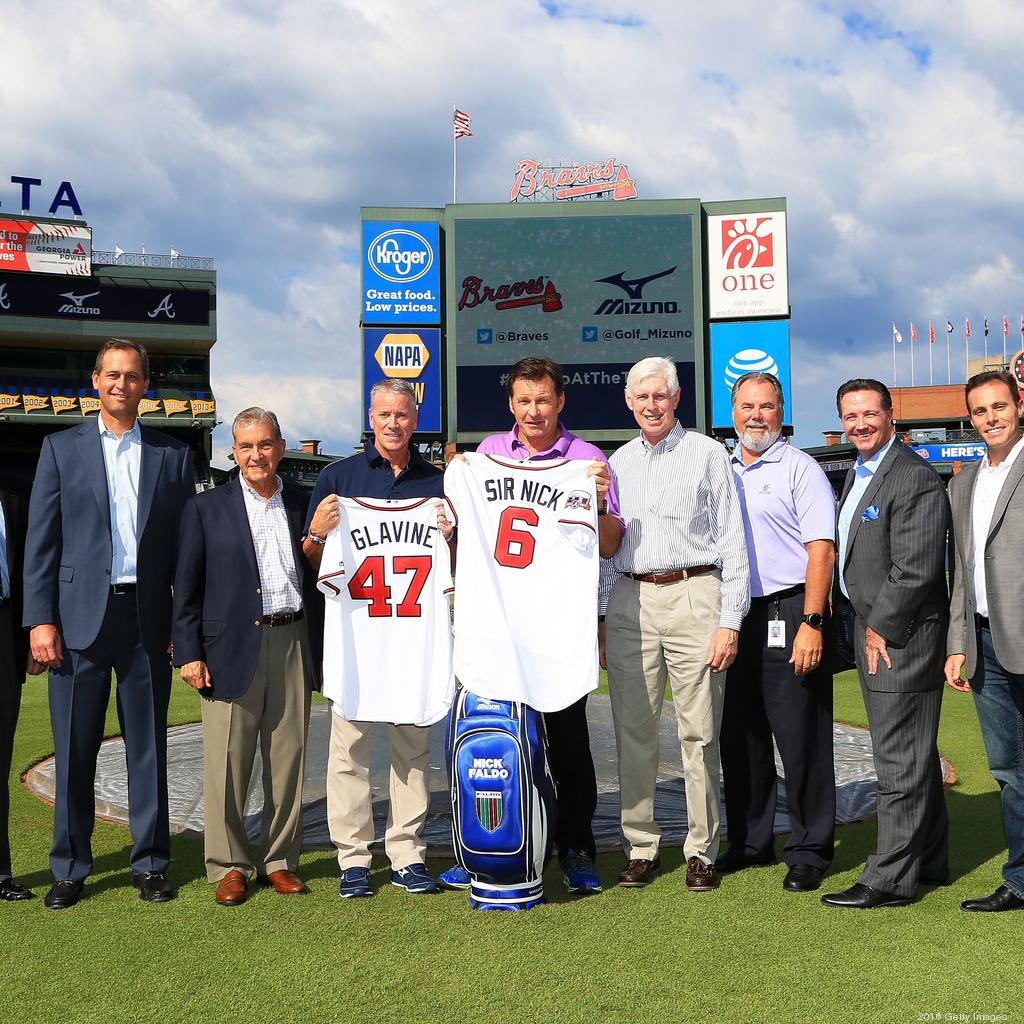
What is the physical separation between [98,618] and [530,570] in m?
2.03

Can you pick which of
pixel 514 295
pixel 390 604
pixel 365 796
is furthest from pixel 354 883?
pixel 514 295

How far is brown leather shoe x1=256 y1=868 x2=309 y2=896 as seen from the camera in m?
4.52

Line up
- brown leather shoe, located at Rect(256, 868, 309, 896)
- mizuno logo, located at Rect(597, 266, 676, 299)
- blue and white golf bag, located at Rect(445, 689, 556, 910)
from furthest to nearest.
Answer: mizuno logo, located at Rect(597, 266, 676, 299)
brown leather shoe, located at Rect(256, 868, 309, 896)
blue and white golf bag, located at Rect(445, 689, 556, 910)

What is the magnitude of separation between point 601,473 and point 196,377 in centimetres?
5625

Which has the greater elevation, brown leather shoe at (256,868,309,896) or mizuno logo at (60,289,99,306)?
mizuno logo at (60,289,99,306)

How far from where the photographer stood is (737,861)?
192 inches

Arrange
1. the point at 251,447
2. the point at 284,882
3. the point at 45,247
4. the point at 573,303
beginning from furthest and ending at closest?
the point at 45,247 → the point at 573,303 → the point at 251,447 → the point at 284,882

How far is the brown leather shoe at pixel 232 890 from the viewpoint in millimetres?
4375

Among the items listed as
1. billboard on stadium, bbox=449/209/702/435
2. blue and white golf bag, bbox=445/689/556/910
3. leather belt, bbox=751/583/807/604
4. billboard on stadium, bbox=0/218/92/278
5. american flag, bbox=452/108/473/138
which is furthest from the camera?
billboard on stadium, bbox=0/218/92/278

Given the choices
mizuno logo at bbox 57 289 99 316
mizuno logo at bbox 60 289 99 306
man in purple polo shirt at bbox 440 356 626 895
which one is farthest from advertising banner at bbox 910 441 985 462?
man in purple polo shirt at bbox 440 356 626 895

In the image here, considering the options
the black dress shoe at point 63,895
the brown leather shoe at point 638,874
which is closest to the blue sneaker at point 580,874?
the brown leather shoe at point 638,874

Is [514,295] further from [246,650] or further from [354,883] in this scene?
[354,883]

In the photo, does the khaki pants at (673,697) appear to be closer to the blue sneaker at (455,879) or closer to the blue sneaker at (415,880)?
the blue sneaker at (455,879)

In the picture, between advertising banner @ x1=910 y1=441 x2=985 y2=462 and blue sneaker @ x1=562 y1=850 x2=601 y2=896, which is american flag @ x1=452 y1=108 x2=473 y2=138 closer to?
advertising banner @ x1=910 y1=441 x2=985 y2=462
